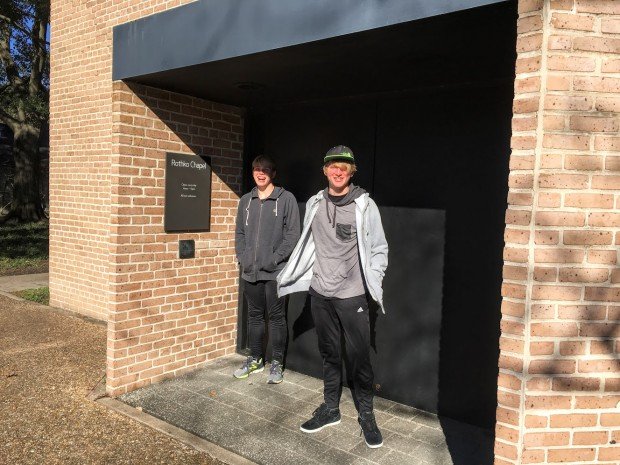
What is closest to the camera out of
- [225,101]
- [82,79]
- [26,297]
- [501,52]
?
[501,52]

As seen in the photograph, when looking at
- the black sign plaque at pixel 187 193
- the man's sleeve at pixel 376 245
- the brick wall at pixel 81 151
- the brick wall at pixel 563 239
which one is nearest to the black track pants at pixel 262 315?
the black sign plaque at pixel 187 193

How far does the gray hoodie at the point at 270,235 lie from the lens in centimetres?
445

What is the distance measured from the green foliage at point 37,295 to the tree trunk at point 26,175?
13.8 meters

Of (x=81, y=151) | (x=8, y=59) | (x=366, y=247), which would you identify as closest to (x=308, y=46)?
(x=366, y=247)

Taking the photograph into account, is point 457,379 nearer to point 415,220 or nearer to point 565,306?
point 415,220

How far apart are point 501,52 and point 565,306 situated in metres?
1.74

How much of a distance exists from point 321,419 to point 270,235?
1.59 metres

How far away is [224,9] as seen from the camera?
3615 millimetres

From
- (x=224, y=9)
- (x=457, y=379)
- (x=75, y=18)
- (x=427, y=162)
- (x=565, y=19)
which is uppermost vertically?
(x=75, y=18)

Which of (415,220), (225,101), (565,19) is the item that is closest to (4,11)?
(225,101)

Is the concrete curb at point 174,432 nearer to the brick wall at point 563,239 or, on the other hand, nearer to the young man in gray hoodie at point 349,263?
the young man in gray hoodie at point 349,263

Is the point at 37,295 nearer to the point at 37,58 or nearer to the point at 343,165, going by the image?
the point at 343,165

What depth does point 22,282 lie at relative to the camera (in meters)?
9.63

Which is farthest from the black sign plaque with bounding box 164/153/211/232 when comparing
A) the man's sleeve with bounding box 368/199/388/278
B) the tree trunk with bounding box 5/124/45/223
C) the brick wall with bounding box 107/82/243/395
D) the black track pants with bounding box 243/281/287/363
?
the tree trunk with bounding box 5/124/45/223
